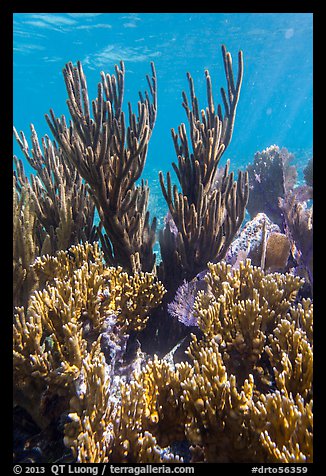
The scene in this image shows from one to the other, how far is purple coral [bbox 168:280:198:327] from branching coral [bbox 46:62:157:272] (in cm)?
62

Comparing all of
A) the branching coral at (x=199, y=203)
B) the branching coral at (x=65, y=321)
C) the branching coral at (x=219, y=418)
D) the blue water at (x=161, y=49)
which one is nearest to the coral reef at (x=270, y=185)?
the branching coral at (x=199, y=203)

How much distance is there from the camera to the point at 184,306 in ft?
11.9

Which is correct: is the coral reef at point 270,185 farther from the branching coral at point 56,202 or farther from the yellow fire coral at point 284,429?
the yellow fire coral at point 284,429

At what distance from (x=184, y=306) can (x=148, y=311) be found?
0.45m

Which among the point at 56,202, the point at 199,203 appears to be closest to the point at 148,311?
the point at 199,203

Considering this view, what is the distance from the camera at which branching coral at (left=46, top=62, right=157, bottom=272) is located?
3711 millimetres

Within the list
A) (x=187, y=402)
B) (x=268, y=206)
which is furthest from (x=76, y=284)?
(x=268, y=206)

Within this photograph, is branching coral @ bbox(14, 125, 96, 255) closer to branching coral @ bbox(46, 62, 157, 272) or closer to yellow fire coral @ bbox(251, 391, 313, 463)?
branching coral @ bbox(46, 62, 157, 272)

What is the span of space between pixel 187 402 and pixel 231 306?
1084mm

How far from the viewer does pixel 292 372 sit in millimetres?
2322

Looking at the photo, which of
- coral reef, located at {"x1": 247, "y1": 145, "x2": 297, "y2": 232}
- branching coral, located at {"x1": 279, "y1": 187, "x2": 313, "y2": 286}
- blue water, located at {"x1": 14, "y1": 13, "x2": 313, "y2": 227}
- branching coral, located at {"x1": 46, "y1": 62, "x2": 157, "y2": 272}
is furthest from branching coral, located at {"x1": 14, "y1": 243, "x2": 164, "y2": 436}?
blue water, located at {"x1": 14, "y1": 13, "x2": 313, "y2": 227}

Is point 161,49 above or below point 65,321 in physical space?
above

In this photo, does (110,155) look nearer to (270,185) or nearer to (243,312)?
(243,312)
